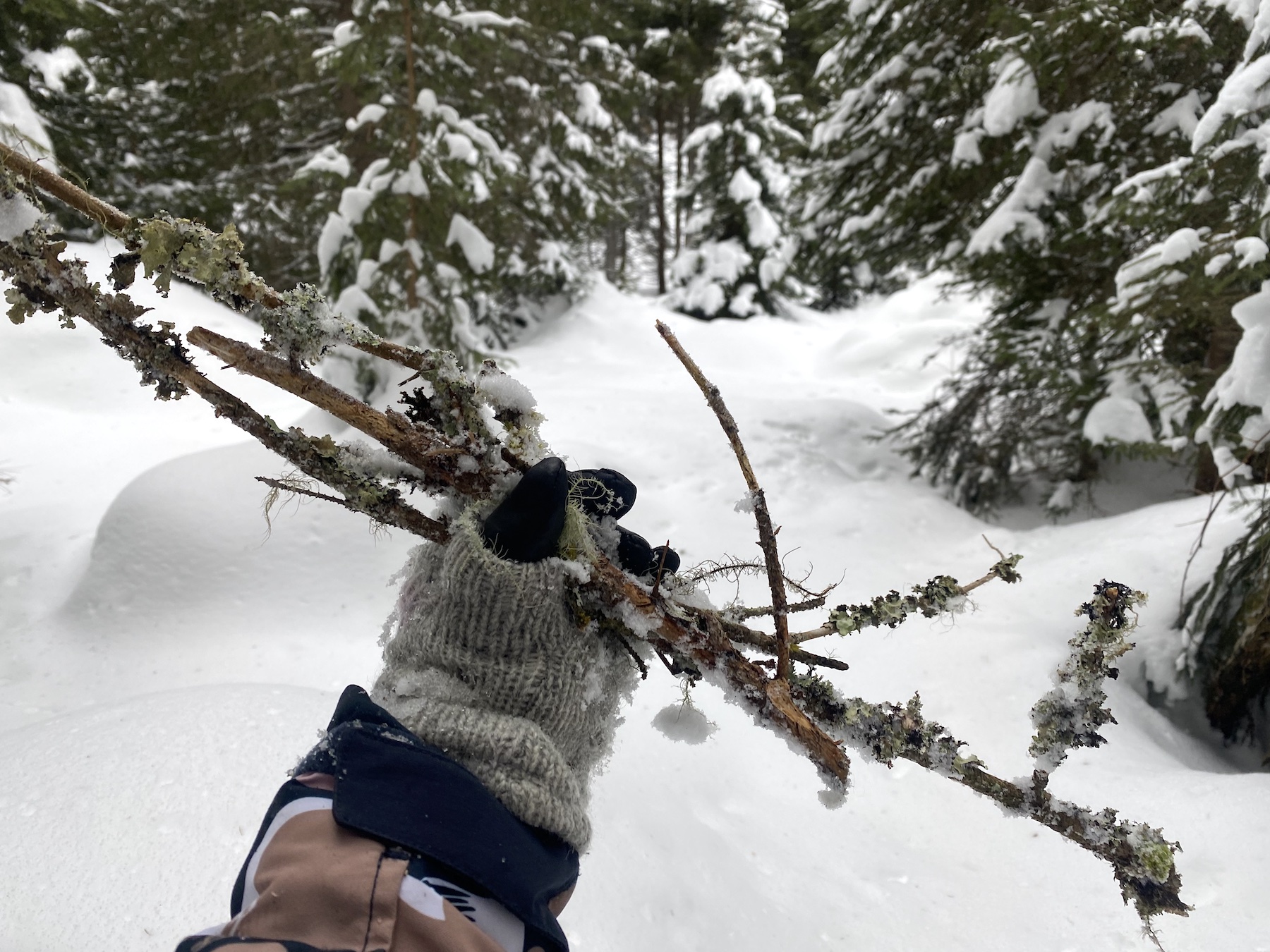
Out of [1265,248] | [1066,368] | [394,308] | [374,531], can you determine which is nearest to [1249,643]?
[1265,248]

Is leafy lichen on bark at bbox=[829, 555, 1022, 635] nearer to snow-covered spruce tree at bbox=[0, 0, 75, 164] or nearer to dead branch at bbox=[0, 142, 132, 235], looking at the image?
dead branch at bbox=[0, 142, 132, 235]

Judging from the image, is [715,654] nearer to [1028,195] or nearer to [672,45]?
[1028,195]

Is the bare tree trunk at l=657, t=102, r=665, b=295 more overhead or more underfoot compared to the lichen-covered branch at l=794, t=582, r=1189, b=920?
more underfoot

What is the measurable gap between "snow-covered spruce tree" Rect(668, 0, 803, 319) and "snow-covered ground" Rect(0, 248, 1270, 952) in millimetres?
8480

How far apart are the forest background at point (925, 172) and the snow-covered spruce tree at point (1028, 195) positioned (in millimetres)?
22

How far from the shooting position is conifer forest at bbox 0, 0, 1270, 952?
128 cm

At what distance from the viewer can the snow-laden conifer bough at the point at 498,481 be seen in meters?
1.12

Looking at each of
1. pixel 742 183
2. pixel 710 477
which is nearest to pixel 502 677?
pixel 710 477

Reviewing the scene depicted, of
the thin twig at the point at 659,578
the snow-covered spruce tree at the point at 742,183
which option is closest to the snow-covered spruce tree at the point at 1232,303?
the thin twig at the point at 659,578

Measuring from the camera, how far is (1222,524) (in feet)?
11.6

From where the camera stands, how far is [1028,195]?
184 inches

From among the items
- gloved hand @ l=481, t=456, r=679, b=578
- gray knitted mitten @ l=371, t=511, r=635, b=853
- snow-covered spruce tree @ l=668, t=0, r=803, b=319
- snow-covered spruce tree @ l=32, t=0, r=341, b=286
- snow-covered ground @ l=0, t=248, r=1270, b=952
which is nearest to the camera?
gray knitted mitten @ l=371, t=511, r=635, b=853

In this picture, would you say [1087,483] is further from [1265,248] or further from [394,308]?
[394,308]

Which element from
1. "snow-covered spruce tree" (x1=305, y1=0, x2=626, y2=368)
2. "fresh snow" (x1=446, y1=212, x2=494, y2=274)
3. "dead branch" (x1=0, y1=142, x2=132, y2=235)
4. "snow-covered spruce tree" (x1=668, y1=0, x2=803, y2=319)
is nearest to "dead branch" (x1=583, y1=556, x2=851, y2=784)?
"dead branch" (x1=0, y1=142, x2=132, y2=235)
